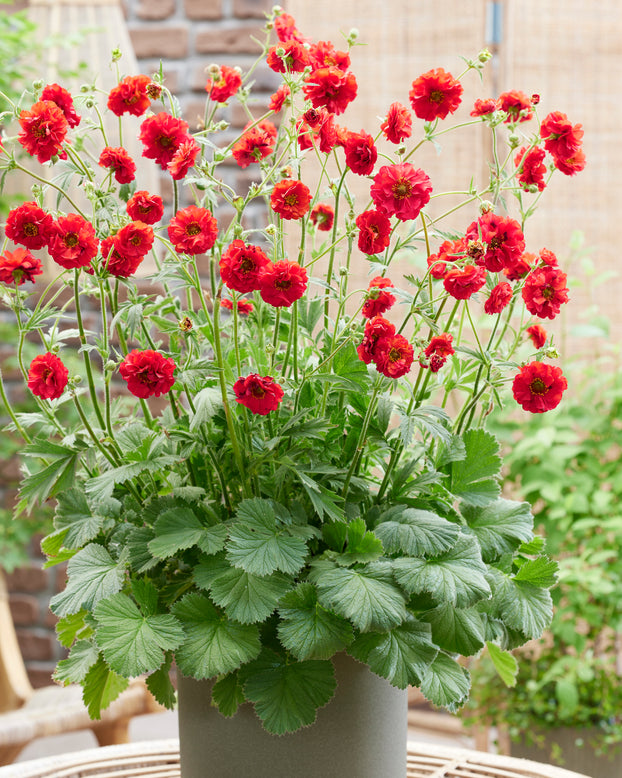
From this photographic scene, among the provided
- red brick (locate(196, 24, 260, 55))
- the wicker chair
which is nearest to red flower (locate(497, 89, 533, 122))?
the wicker chair

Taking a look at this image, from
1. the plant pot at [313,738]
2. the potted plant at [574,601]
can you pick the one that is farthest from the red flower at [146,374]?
the potted plant at [574,601]

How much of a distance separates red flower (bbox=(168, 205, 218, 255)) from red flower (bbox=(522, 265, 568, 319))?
209mm

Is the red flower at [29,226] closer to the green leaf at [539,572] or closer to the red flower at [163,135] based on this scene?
the red flower at [163,135]

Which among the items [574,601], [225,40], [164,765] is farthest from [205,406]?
[225,40]

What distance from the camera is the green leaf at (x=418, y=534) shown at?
565 millimetres

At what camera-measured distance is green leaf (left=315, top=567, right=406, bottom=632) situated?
0.53 metres

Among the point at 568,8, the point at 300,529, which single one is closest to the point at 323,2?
the point at 568,8

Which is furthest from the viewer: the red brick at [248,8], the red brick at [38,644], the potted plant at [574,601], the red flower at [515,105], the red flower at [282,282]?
the red brick at [38,644]

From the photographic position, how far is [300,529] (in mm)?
582

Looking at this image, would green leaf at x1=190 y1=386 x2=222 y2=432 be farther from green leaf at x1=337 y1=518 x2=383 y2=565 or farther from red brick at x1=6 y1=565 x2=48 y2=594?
red brick at x1=6 y1=565 x2=48 y2=594

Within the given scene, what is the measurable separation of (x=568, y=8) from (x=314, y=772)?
161 cm

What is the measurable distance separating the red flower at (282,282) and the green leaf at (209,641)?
7.8 inches

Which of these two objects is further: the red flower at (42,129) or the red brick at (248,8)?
the red brick at (248,8)

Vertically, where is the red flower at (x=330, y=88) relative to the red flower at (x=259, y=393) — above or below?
above
